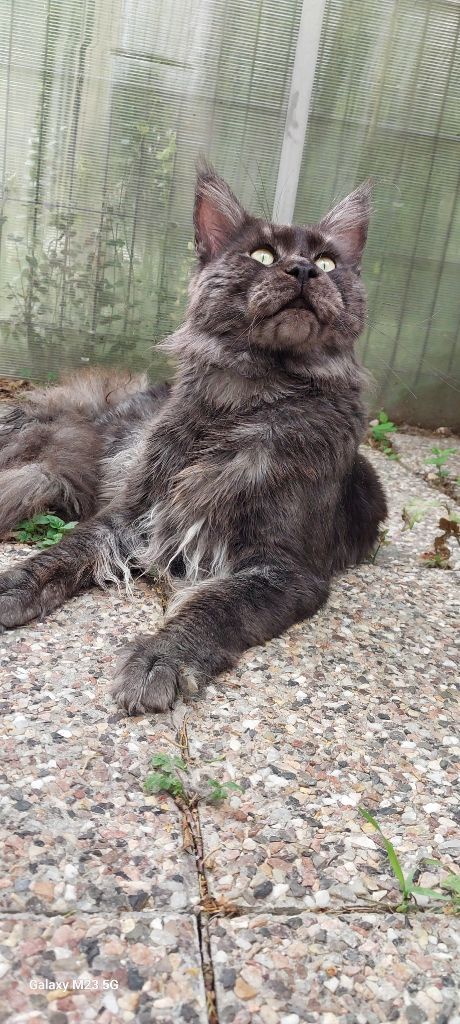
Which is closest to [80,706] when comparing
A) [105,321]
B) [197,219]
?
[197,219]

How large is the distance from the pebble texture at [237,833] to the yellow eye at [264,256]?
4.41 ft

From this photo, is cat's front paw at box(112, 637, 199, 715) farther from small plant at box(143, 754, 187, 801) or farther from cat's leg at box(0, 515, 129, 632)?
cat's leg at box(0, 515, 129, 632)

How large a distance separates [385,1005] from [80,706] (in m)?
1.05

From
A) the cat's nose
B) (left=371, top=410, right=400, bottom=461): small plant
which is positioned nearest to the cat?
the cat's nose

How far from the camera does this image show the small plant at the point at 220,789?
5.89 ft

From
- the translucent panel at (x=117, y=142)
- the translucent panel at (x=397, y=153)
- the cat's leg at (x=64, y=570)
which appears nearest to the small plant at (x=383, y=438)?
the translucent panel at (x=397, y=153)

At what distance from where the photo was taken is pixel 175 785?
181 centimetres

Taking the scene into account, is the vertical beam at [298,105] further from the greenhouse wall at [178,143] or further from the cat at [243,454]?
the cat at [243,454]

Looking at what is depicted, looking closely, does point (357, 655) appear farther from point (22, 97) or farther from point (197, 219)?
point (22, 97)

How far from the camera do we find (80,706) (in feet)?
6.91

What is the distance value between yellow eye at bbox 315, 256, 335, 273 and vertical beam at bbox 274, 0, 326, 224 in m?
2.42

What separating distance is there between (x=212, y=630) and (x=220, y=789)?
635mm

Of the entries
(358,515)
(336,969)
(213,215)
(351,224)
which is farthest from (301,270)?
(336,969)

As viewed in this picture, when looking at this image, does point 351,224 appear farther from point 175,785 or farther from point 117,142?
point 117,142
